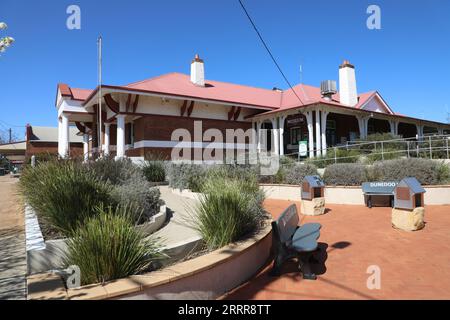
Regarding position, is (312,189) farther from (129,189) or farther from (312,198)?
(129,189)

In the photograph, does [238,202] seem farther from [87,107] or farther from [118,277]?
[87,107]

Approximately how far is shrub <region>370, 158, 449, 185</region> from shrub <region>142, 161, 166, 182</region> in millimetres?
8921

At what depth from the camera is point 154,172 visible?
16250 millimetres

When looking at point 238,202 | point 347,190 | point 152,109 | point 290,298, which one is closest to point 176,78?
point 152,109

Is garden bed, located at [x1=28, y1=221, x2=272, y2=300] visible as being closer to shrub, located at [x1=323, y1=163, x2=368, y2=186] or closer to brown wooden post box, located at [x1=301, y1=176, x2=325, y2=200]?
brown wooden post box, located at [x1=301, y1=176, x2=325, y2=200]

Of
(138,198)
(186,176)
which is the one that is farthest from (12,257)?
(186,176)

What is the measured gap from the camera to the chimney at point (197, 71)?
977 inches

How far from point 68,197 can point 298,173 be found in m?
8.99

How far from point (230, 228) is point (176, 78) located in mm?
21173

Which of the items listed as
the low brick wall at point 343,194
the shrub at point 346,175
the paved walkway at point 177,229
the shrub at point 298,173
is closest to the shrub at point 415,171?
the shrub at point 346,175

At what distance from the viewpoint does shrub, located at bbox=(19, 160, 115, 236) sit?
577cm

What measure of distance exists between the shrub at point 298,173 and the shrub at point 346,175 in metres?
0.85

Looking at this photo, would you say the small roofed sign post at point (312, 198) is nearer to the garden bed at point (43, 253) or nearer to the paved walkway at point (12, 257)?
the garden bed at point (43, 253)

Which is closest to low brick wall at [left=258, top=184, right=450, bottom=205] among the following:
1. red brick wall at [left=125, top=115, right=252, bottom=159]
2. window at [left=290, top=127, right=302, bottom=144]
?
red brick wall at [left=125, top=115, right=252, bottom=159]
